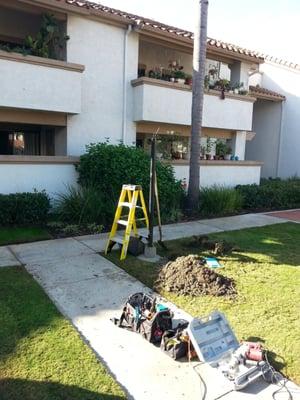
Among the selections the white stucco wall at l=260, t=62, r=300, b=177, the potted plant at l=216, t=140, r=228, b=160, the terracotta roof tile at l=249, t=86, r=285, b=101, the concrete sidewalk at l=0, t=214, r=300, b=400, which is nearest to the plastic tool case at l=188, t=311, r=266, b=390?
the concrete sidewalk at l=0, t=214, r=300, b=400

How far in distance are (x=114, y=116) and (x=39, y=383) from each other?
9.56m

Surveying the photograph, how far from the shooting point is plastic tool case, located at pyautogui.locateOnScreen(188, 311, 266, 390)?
3196 mm

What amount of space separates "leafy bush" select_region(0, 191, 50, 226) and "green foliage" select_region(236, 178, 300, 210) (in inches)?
244

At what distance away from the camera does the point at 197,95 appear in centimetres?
996

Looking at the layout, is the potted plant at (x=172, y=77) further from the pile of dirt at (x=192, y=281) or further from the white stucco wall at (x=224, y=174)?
the pile of dirt at (x=192, y=281)

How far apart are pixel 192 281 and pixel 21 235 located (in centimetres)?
414

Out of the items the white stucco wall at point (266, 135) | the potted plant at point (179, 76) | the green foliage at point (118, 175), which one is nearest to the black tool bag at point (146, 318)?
the green foliage at point (118, 175)

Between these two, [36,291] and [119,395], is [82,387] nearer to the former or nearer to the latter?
[119,395]

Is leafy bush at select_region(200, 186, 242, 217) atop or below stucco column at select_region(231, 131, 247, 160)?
below

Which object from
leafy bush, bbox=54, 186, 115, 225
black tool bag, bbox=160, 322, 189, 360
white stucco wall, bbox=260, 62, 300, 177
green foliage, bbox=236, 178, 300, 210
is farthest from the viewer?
white stucco wall, bbox=260, 62, 300, 177

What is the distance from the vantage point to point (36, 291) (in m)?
4.88

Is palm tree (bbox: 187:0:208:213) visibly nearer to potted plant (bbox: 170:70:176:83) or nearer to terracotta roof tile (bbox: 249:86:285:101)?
potted plant (bbox: 170:70:176:83)

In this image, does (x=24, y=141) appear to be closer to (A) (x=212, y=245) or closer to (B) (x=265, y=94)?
(A) (x=212, y=245)

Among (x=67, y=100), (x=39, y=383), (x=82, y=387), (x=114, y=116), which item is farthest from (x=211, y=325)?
(x=114, y=116)
